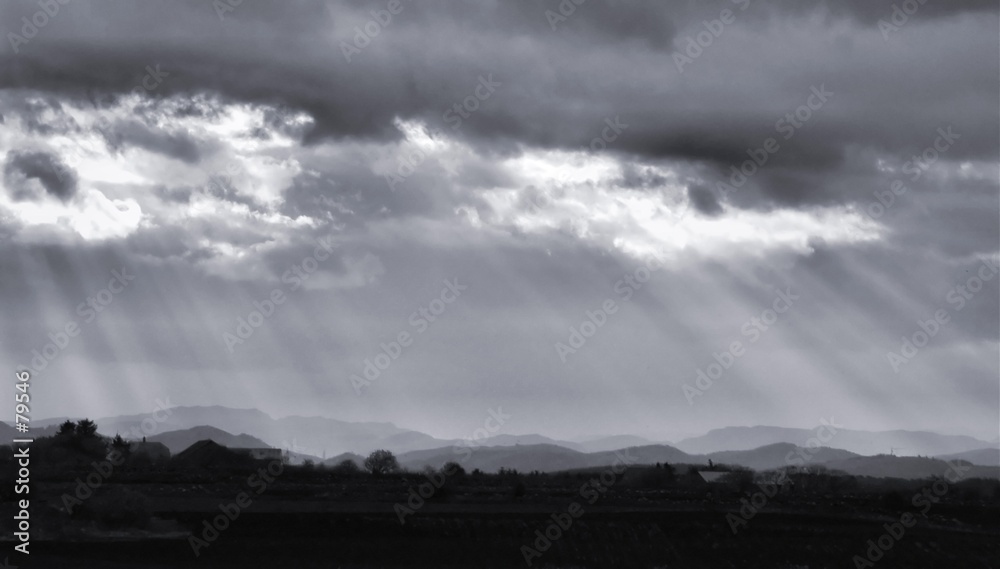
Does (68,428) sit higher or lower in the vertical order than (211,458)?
higher

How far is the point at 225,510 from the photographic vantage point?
5638cm

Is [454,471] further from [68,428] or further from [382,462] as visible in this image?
[68,428]

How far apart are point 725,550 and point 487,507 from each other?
17.4 m

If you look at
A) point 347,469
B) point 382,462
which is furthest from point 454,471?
point 382,462

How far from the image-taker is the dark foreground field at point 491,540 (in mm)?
→ 46191

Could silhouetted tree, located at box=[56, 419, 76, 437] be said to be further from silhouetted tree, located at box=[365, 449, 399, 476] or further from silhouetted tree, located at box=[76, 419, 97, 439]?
silhouetted tree, located at box=[365, 449, 399, 476]

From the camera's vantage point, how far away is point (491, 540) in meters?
55.8

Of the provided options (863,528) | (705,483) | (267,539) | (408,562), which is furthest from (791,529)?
(705,483)

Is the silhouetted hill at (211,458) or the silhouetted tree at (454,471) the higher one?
the silhouetted hill at (211,458)

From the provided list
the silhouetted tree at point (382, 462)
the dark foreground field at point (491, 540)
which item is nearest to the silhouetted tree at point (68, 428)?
the silhouetted tree at point (382, 462)
